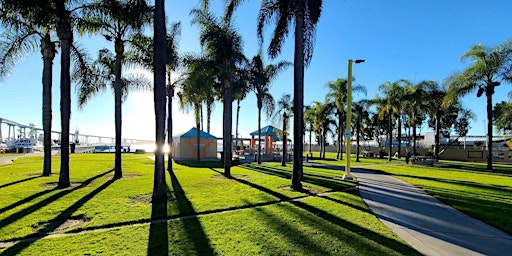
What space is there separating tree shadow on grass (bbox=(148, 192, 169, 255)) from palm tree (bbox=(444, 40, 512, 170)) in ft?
84.8

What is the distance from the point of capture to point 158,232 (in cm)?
548

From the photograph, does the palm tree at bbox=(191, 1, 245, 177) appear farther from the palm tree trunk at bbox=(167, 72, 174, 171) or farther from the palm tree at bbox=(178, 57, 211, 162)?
the palm tree trunk at bbox=(167, 72, 174, 171)

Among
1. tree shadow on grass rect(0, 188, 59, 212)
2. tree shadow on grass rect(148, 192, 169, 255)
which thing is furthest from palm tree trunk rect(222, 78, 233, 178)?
tree shadow on grass rect(0, 188, 59, 212)

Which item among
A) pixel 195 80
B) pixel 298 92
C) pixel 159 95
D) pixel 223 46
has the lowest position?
pixel 159 95

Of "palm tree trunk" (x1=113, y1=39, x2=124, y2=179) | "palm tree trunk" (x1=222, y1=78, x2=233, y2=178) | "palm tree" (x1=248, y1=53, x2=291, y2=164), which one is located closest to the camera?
"palm tree trunk" (x1=113, y1=39, x2=124, y2=179)

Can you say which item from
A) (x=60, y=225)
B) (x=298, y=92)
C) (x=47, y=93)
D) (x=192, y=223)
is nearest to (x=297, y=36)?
(x=298, y=92)

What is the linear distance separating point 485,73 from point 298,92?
20.5m

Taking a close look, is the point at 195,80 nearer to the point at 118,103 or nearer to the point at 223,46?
the point at 223,46

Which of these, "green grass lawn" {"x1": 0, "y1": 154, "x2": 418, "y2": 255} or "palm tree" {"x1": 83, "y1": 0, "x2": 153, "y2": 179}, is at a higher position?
"palm tree" {"x1": 83, "y1": 0, "x2": 153, "y2": 179}

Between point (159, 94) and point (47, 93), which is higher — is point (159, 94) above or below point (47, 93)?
below

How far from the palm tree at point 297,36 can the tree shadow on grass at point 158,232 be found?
17.2 ft

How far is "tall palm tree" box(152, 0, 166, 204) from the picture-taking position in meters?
8.41

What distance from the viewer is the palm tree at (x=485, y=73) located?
2238cm

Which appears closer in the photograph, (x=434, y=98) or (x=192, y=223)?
(x=192, y=223)
